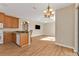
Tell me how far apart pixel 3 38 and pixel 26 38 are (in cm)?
182

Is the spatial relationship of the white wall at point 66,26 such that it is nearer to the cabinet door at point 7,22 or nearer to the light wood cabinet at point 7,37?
the light wood cabinet at point 7,37

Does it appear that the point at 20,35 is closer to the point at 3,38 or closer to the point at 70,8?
the point at 3,38

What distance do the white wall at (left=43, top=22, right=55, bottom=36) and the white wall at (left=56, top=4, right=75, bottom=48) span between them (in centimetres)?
1015

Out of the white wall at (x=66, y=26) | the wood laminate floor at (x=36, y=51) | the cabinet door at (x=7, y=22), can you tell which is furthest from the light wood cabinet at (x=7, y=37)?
the white wall at (x=66, y=26)

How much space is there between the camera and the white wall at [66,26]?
18.6ft

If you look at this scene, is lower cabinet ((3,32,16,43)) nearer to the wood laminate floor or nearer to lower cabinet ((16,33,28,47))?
lower cabinet ((16,33,28,47))

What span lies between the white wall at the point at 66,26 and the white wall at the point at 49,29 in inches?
400

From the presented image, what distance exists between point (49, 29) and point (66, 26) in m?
11.3

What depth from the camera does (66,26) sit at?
6074mm

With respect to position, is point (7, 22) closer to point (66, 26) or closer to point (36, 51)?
point (36, 51)

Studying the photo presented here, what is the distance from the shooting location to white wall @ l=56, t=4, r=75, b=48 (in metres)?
5.66

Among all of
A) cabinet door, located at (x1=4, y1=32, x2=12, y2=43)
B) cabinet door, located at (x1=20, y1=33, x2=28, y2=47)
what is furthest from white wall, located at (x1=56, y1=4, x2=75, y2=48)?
cabinet door, located at (x1=4, y1=32, x2=12, y2=43)

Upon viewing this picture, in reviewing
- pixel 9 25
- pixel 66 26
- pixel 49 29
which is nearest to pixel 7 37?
pixel 9 25

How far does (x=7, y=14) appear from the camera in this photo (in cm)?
800
